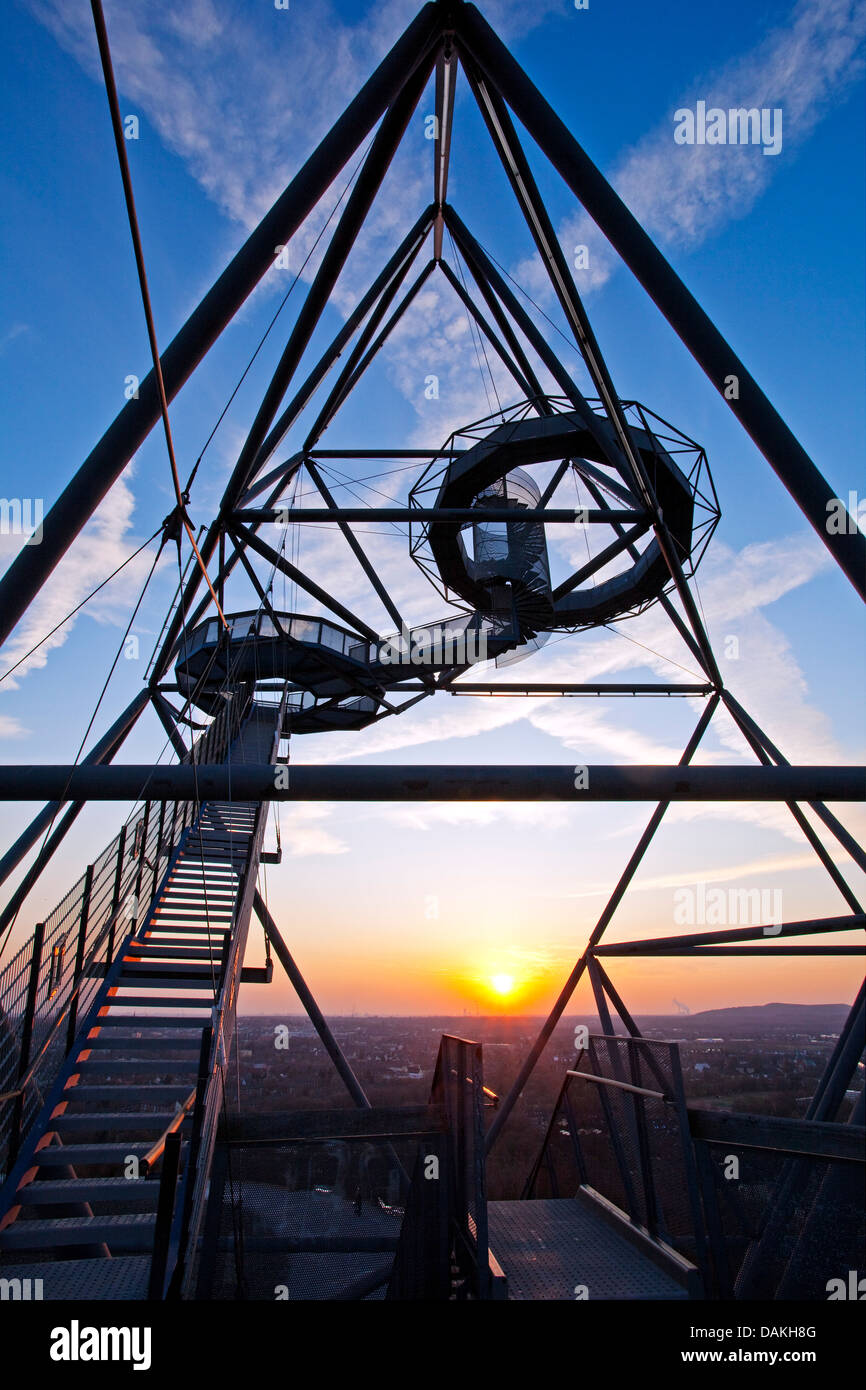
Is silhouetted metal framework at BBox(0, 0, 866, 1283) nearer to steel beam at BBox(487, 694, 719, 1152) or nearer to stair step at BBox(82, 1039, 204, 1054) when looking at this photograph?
steel beam at BBox(487, 694, 719, 1152)

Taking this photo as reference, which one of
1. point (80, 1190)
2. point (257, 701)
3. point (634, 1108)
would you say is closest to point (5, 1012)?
point (80, 1190)

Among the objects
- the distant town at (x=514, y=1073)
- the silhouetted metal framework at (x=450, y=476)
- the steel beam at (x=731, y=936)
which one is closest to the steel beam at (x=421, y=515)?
the silhouetted metal framework at (x=450, y=476)

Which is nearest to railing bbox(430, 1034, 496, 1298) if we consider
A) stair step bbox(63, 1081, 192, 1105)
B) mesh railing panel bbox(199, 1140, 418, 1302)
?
mesh railing panel bbox(199, 1140, 418, 1302)

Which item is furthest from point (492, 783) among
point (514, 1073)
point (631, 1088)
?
point (514, 1073)

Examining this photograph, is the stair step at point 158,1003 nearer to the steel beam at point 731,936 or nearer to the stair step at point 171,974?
the stair step at point 171,974
